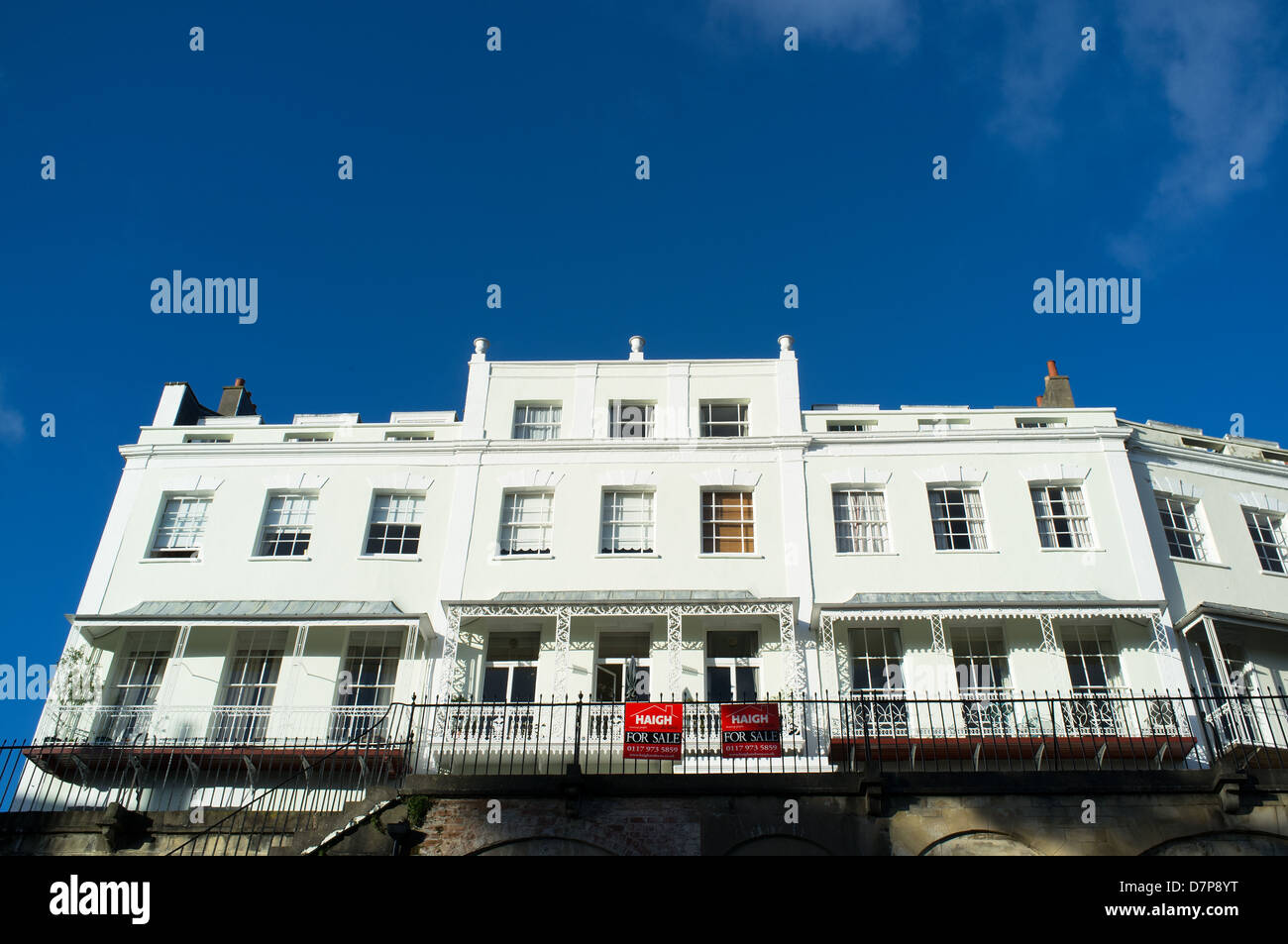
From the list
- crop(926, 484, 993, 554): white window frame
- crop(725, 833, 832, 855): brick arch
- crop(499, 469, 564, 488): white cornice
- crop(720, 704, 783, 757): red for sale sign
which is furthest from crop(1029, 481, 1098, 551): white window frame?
crop(499, 469, 564, 488): white cornice

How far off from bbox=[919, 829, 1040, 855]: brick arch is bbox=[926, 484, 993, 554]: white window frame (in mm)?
7883

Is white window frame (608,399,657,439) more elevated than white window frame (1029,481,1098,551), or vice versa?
white window frame (608,399,657,439)

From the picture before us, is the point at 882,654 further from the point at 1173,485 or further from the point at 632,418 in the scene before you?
the point at 1173,485

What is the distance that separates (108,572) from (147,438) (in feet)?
12.2

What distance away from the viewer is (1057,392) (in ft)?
85.1

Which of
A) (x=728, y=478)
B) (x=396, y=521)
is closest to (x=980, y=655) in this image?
(x=728, y=478)

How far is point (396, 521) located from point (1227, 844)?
16860mm

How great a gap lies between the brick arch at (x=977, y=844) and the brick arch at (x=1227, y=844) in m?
1.97

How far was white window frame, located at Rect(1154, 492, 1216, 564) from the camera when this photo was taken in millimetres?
22562

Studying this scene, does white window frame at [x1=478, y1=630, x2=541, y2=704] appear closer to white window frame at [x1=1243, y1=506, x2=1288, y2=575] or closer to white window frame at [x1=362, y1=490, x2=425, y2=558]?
white window frame at [x1=362, y1=490, x2=425, y2=558]

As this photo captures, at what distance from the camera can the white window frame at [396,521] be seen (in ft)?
74.1

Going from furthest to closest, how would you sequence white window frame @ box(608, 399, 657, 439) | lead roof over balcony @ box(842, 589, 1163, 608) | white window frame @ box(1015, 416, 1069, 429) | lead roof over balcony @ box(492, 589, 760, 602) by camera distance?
white window frame @ box(608, 399, 657, 439) → white window frame @ box(1015, 416, 1069, 429) → lead roof over balcony @ box(492, 589, 760, 602) → lead roof over balcony @ box(842, 589, 1163, 608)

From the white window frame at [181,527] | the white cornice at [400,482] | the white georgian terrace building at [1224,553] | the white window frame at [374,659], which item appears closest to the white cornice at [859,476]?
the white georgian terrace building at [1224,553]

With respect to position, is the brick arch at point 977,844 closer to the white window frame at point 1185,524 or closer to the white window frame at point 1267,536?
the white window frame at point 1185,524
